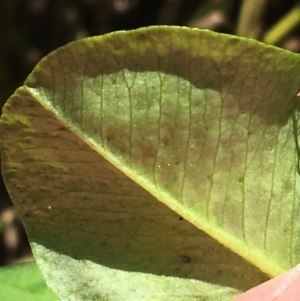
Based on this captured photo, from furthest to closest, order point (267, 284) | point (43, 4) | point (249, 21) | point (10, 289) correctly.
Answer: point (43, 4)
point (249, 21)
point (10, 289)
point (267, 284)

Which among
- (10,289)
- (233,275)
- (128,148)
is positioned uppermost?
(128,148)

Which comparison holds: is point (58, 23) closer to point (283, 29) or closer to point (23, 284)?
point (283, 29)

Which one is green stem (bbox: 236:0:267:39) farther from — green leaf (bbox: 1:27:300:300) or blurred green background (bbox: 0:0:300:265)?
green leaf (bbox: 1:27:300:300)

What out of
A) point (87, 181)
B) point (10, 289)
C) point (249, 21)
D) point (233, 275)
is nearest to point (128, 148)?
point (87, 181)

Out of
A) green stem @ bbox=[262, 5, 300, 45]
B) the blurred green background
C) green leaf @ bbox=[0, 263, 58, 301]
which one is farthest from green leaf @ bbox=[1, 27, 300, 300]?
the blurred green background

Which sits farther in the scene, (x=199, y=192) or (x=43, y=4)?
(x=43, y=4)

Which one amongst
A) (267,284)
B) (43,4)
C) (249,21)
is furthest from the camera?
(43,4)

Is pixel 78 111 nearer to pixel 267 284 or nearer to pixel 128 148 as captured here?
pixel 128 148
